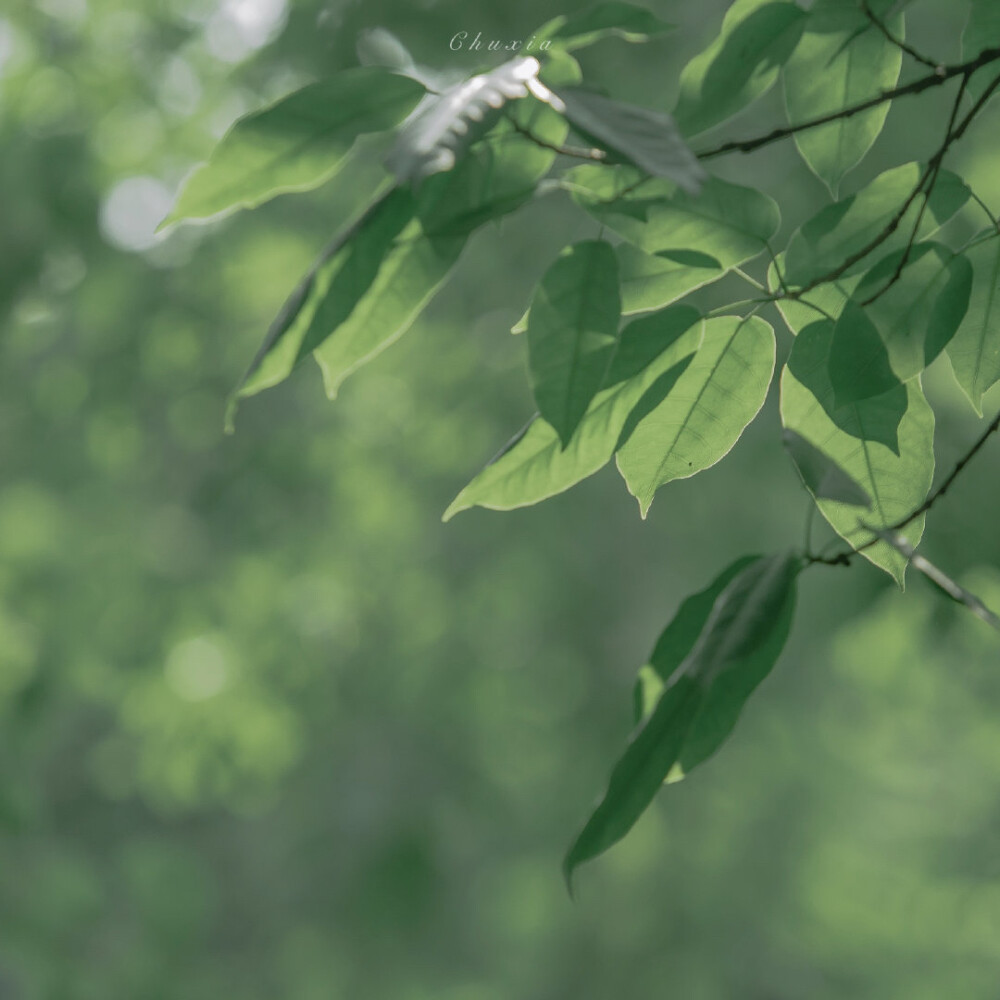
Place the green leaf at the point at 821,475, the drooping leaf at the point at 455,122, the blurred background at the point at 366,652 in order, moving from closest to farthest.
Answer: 1. the drooping leaf at the point at 455,122
2. the green leaf at the point at 821,475
3. the blurred background at the point at 366,652

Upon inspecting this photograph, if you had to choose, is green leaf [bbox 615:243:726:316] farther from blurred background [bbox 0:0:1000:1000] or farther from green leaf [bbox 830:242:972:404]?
blurred background [bbox 0:0:1000:1000]

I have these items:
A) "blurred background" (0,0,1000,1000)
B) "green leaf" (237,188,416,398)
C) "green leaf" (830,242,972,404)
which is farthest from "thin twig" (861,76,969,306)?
"blurred background" (0,0,1000,1000)

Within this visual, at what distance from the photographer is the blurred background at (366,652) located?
3.10 meters

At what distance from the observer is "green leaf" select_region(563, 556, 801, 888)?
21.0 inches

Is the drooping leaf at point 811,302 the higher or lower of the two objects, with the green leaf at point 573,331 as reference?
lower

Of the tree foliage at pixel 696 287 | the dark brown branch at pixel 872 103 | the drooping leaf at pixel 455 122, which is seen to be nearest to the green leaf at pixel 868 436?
the tree foliage at pixel 696 287

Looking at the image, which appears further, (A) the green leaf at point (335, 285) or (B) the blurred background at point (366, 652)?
(B) the blurred background at point (366, 652)

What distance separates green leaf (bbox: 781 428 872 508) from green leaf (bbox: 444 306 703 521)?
0.09 meters

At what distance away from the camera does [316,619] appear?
12.3ft

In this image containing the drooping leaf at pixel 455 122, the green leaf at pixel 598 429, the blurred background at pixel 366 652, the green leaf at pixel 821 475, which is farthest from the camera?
the blurred background at pixel 366 652

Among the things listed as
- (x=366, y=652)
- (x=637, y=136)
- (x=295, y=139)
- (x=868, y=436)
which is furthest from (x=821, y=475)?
(x=366, y=652)

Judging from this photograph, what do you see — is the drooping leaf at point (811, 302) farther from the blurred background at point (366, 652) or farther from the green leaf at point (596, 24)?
the blurred background at point (366, 652)

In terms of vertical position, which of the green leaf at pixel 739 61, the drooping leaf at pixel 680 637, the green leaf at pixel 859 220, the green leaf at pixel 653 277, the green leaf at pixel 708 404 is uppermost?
the green leaf at pixel 739 61

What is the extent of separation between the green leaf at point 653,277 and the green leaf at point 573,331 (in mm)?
42
